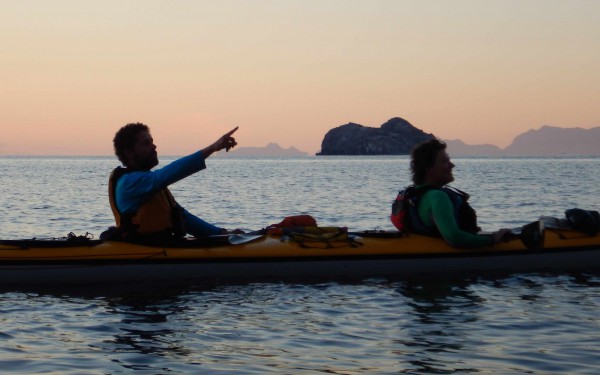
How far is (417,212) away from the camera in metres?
9.55

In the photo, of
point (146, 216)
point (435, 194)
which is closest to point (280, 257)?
point (146, 216)

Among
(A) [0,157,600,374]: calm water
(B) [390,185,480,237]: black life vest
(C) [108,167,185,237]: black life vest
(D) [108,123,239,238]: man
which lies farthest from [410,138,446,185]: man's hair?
(C) [108,167,185,237]: black life vest

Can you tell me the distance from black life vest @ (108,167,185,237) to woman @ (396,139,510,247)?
2789 mm

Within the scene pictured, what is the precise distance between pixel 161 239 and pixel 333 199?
71.5 ft

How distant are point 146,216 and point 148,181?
58cm

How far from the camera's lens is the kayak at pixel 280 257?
9.02 m

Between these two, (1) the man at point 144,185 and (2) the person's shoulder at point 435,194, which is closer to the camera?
(1) the man at point 144,185

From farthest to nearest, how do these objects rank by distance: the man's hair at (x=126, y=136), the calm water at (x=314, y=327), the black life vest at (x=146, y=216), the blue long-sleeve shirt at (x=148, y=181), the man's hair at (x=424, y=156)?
the man's hair at (x=424, y=156)
the black life vest at (x=146, y=216)
the man's hair at (x=126, y=136)
the blue long-sleeve shirt at (x=148, y=181)
the calm water at (x=314, y=327)

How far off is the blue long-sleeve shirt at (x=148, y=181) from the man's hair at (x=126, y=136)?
28cm

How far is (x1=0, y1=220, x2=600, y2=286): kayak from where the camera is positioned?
9.02 m

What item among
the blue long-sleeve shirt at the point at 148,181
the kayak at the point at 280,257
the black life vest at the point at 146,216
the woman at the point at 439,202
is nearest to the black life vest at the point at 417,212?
the woman at the point at 439,202

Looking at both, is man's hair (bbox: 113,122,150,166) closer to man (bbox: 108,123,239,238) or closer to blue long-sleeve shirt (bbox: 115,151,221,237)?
man (bbox: 108,123,239,238)

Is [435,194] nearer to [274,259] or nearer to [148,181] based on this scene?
[274,259]

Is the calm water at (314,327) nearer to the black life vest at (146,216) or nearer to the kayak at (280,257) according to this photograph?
the kayak at (280,257)
